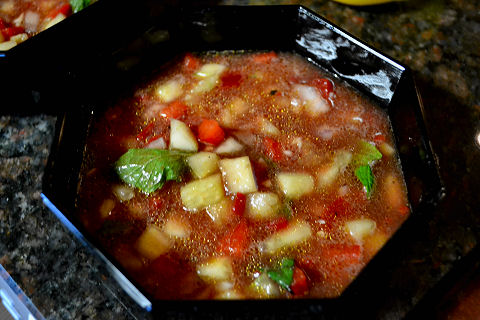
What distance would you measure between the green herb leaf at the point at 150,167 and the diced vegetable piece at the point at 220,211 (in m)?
0.13

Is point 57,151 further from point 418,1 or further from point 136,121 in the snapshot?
point 418,1

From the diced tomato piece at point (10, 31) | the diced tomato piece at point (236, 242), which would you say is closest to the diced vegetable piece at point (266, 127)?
the diced tomato piece at point (236, 242)

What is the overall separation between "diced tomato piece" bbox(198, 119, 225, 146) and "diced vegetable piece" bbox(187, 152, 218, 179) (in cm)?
8

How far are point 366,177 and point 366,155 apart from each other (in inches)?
3.5

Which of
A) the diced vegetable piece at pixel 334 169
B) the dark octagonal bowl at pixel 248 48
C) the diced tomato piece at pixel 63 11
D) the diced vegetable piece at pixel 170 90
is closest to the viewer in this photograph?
the dark octagonal bowl at pixel 248 48

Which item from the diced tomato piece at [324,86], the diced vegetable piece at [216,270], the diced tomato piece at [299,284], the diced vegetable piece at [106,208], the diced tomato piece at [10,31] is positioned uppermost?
the diced tomato piece at [324,86]

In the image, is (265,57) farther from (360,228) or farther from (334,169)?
(360,228)

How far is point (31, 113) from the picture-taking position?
1.76m

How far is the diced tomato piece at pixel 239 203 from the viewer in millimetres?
1428

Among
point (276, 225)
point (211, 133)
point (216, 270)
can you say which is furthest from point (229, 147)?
point (216, 270)

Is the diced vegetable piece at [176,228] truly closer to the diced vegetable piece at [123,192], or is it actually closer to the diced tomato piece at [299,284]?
the diced vegetable piece at [123,192]

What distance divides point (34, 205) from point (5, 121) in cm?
37

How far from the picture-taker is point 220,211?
4.67 ft

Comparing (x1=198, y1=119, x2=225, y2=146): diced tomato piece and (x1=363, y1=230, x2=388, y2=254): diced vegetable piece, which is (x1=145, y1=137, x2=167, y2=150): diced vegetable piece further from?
(x1=363, y1=230, x2=388, y2=254): diced vegetable piece
